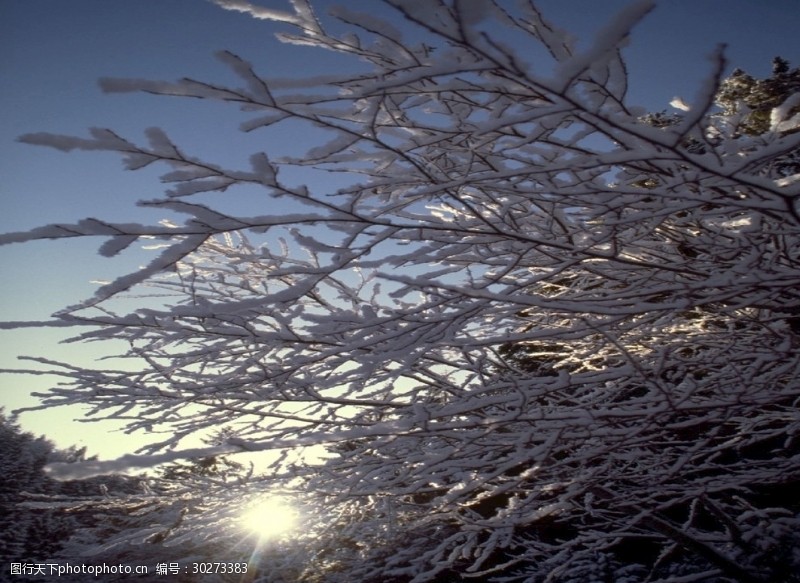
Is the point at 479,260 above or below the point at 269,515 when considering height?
above

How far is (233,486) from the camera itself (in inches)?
90.1

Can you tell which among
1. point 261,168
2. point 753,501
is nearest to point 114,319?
point 261,168

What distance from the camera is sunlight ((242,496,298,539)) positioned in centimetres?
261

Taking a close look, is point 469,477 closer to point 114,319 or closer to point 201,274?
point 114,319

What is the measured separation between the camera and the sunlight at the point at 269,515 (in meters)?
2.61

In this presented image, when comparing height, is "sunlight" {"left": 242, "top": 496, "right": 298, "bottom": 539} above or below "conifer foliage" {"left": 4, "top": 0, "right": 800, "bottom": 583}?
below

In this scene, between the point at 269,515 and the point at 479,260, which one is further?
the point at 269,515

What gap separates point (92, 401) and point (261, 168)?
6.01ft

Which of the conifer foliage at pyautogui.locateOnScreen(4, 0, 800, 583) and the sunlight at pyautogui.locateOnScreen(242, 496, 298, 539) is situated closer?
the conifer foliage at pyautogui.locateOnScreen(4, 0, 800, 583)

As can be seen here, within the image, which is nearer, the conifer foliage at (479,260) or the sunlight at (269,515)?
the conifer foliage at (479,260)

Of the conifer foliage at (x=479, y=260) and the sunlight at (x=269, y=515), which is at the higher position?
the conifer foliage at (x=479, y=260)

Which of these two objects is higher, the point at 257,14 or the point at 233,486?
the point at 257,14

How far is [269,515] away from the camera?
2.75 m

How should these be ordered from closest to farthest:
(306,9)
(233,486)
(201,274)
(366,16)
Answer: (366,16), (306,9), (233,486), (201,274)
